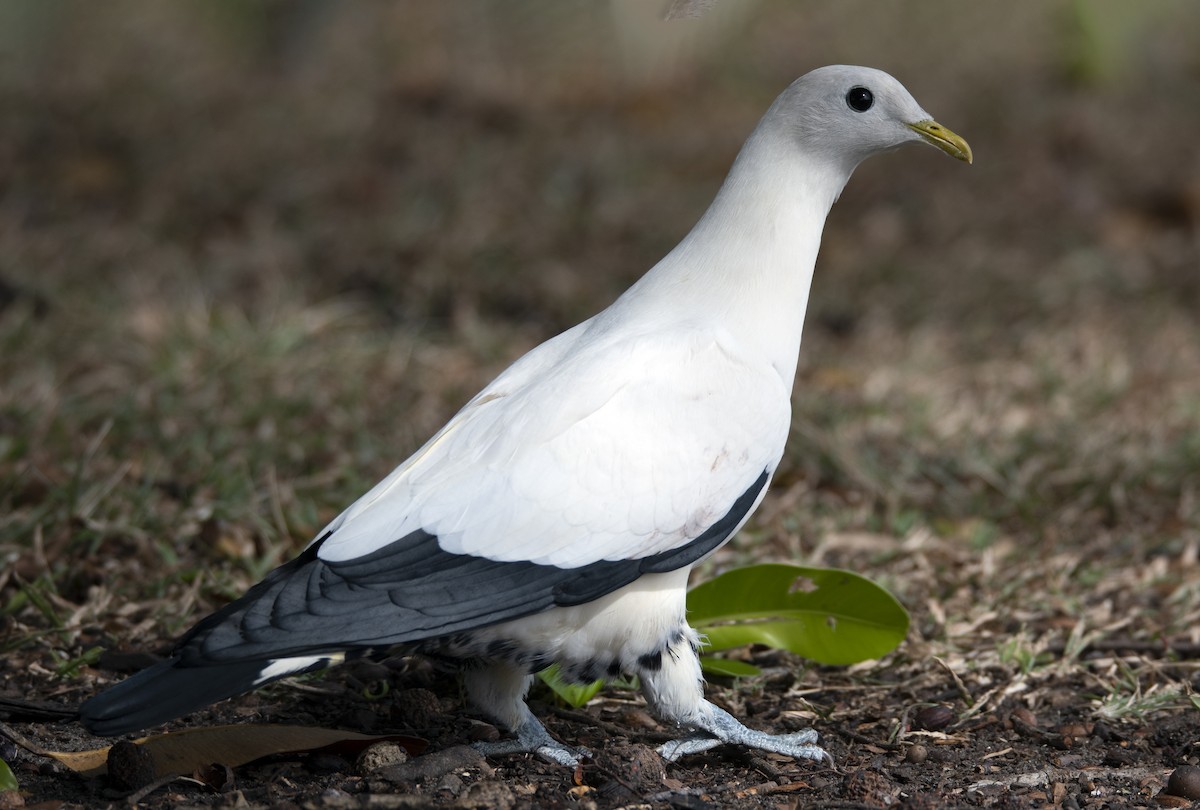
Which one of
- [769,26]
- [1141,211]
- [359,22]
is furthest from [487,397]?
[769,26]

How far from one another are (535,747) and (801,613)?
0.69m

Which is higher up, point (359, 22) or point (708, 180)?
point (359, 22)

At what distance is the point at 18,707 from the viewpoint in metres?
2.61

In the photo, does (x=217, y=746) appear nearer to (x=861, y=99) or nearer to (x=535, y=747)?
(x=535, y=747)

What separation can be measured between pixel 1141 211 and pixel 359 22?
461 cm

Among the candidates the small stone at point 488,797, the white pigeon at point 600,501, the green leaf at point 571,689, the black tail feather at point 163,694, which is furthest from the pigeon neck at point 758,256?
the black tail feather at point 163,694

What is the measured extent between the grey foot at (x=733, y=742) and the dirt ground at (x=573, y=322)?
1.4 inches

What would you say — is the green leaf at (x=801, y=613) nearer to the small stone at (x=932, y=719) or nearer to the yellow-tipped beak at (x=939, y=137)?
the small stone at (x=932, y=719)

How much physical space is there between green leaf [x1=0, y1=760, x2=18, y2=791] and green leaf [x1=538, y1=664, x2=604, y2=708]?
95 cm

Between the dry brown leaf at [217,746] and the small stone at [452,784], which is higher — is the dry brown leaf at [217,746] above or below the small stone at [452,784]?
above

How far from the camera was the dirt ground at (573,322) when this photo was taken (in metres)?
2.77

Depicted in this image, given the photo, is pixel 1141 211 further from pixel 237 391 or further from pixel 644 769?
pixel 644 769

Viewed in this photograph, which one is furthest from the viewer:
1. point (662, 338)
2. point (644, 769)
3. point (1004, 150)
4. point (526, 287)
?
point (1004, 150)

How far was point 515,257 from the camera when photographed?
5648 millimetres
